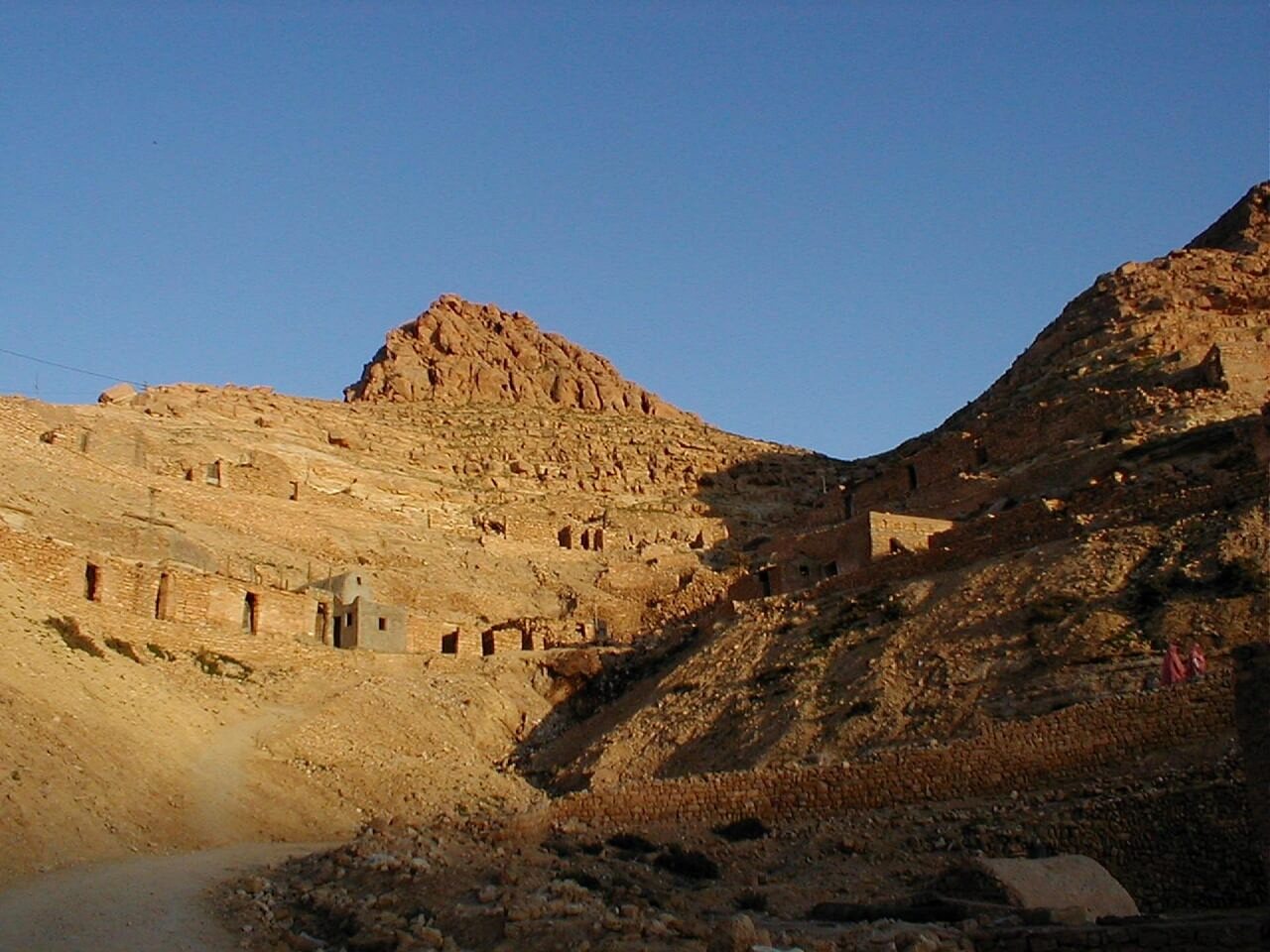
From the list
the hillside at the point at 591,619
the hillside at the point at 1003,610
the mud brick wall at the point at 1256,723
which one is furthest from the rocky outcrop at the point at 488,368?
the mud brick wall at the point at 1256,723

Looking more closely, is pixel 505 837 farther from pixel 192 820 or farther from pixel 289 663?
pixel 289 663

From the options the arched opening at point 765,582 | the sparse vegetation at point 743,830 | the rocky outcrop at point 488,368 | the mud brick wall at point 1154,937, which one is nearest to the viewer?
the mud brick wall at point 1154,937

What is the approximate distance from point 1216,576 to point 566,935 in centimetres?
1431

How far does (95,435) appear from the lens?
4462 centimetres

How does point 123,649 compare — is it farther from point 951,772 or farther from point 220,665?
point 951,772

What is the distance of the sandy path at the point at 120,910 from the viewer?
41.6 feet

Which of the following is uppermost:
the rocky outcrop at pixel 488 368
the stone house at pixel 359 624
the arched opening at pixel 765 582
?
the rocky outcrop at pixel 488 368

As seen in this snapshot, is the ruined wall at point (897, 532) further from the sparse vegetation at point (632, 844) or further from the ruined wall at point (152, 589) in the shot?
the sparse vegetation at point (632, 844)

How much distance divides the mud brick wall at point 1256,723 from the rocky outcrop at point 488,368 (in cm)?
6248

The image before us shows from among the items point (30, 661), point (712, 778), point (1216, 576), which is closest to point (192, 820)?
point (30, 661)

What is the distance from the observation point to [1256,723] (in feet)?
41.7

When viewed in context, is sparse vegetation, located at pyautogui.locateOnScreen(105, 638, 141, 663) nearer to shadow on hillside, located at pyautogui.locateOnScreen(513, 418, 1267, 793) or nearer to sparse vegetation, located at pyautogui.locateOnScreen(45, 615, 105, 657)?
sparse vegetation, located at pyautogui.locateOnScreen(45, 615, 105, 657)

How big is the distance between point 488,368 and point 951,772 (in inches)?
2342

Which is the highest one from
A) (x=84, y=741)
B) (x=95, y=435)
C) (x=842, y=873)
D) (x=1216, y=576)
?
(x=95, y=435)
